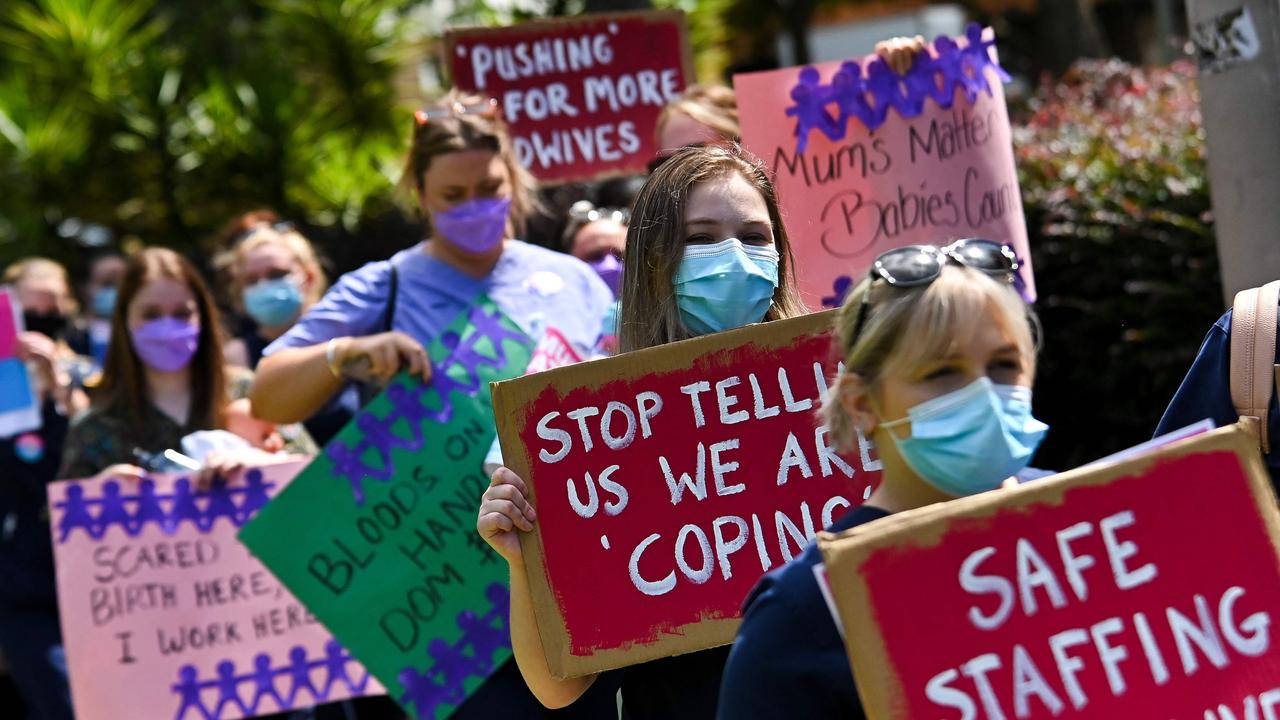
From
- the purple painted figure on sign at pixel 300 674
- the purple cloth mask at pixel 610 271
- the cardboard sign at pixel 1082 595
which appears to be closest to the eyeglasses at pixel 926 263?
the cardboard sign at pixel 1082 595

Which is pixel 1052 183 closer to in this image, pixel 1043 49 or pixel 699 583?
pixel 699 583

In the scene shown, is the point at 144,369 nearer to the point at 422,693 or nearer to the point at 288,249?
the point at 288,249

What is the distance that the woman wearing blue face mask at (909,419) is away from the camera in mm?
1910

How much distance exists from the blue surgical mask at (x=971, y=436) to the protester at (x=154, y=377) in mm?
3467

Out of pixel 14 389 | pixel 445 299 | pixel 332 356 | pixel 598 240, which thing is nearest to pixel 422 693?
pixel 332 356

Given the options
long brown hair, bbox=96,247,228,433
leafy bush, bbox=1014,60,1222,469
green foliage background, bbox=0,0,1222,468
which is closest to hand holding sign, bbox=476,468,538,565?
long brown hair, bbox=96,247,228,433

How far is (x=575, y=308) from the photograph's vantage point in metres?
4.05

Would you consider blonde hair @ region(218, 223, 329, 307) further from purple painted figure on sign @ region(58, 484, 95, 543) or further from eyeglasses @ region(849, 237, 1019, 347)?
eyeglasses @ region(849, 237, 1019, 347)

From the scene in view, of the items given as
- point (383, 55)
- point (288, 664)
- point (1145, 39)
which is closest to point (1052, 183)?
point (288, 664)

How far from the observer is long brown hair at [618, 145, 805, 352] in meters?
2.76

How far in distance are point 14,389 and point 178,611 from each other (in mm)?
1254

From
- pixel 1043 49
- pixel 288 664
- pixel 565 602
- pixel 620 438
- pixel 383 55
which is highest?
pixel 383 55

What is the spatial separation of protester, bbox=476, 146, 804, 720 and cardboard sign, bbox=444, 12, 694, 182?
3.03 m

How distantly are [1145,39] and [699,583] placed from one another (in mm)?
22048
